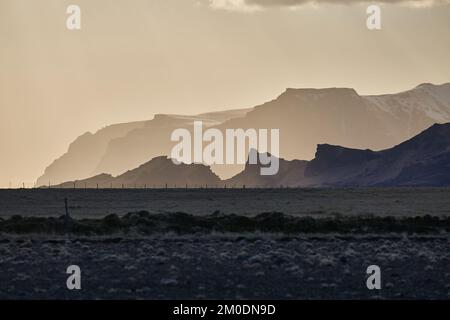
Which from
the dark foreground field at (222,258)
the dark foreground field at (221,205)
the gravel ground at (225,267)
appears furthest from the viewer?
the dark foreground field at (221,205)

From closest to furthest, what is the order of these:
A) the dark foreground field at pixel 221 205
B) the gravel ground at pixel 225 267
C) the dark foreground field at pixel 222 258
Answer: the gravel ground at pixel 225 267
the dark foreground field at pixel 222 258
the dark foreground field at pixel 221 205

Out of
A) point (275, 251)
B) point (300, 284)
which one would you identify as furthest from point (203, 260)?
point (300, 284)

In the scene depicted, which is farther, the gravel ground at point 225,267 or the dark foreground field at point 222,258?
the dark foreground field at point 222,258

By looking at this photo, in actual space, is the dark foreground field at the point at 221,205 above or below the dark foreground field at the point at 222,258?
above

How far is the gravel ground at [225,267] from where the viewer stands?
27625 mm

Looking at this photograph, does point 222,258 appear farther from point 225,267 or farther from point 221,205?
point 221,205

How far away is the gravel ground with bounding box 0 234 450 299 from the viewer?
27.6m

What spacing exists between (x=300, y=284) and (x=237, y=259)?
7173 millimetres

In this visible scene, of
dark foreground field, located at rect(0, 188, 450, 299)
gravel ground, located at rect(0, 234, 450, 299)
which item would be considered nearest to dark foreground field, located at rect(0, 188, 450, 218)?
dark foreground field, located at rect(0, 188, 450, 299)

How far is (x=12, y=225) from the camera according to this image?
184 ft

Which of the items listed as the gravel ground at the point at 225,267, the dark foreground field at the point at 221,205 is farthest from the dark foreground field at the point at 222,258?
the dark foreground field at the point at 221,205

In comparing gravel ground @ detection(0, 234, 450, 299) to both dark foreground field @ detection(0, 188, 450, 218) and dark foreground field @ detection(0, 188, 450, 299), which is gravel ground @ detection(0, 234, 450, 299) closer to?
dark foreground field @ detection(0, 188, 450, 299)

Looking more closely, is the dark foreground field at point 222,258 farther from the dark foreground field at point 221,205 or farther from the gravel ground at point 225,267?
the dark foreground field at point 221,205
